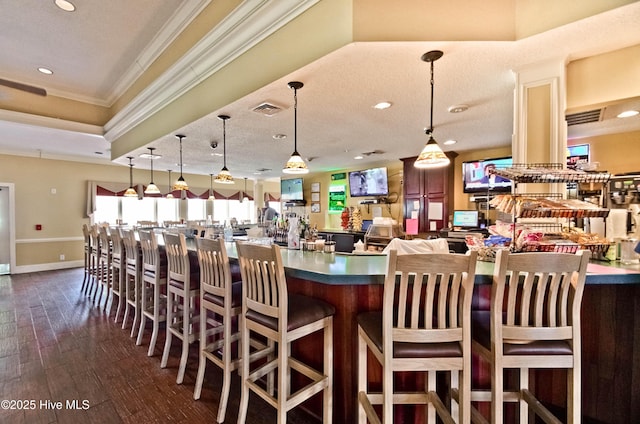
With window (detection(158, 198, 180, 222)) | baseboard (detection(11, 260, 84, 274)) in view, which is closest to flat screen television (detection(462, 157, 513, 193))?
window (detection(158, 198, 180, 222))

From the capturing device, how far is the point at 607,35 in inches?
72.6

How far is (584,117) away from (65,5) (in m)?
5.00

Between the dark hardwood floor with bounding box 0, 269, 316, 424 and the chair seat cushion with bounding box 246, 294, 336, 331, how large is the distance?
2.48 ft

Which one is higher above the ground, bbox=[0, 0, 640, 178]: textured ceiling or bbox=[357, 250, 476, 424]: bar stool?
bbox=[0, 0, 640, 178]: textured ceiling

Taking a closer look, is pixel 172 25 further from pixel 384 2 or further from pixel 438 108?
pixel 438 108

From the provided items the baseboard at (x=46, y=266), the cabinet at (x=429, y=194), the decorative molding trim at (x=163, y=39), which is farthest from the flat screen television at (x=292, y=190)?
the baseboard at (x=46, y=266)

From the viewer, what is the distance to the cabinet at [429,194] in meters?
5.16

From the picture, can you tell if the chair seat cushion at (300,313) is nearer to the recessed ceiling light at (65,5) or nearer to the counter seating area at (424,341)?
the counter seating area at (424,341)

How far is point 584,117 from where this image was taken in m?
2.60

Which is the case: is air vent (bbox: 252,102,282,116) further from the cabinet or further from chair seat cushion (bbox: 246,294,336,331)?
the cabinet

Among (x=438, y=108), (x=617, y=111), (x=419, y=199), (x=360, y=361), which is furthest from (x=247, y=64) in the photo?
(x=419, y=199)

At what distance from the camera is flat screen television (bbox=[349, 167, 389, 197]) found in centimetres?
620

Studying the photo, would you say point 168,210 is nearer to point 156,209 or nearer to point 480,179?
point 156,209

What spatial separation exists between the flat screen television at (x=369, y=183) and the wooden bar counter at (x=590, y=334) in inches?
178
